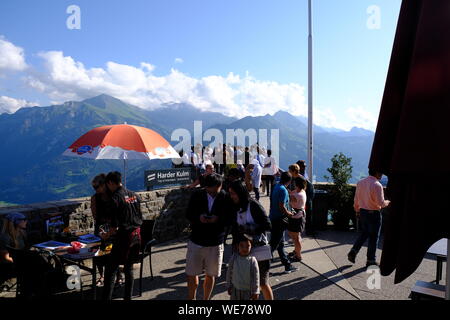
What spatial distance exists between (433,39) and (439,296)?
101 inches

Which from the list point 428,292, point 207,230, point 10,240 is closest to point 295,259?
point 207,230

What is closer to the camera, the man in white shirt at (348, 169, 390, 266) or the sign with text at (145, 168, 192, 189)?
the man in white shirt at (348, 169, 390, 266)

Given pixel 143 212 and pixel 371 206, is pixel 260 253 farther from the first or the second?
pixel 143 212

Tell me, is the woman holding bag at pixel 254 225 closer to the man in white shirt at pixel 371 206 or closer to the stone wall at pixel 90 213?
the man in white shirt at pixel 371 206

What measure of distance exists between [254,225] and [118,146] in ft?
10.3

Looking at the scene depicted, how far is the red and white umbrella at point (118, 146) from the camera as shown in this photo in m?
5.33

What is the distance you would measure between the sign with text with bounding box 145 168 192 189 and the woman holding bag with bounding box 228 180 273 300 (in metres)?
4.52

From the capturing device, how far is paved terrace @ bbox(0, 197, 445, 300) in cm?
477

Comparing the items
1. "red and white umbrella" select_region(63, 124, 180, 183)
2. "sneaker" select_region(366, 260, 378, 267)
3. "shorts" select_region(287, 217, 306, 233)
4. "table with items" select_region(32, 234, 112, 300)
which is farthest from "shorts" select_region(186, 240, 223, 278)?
"sneaker" select_region(366, 260, 378, 267)

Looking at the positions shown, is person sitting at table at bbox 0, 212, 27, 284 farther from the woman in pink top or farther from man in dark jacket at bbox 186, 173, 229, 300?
the woman in pink top

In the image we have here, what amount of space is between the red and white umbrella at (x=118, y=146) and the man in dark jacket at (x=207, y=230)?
5.70ft

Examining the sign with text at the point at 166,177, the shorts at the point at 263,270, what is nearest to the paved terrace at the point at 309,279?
the shorts at the point at 263,270
